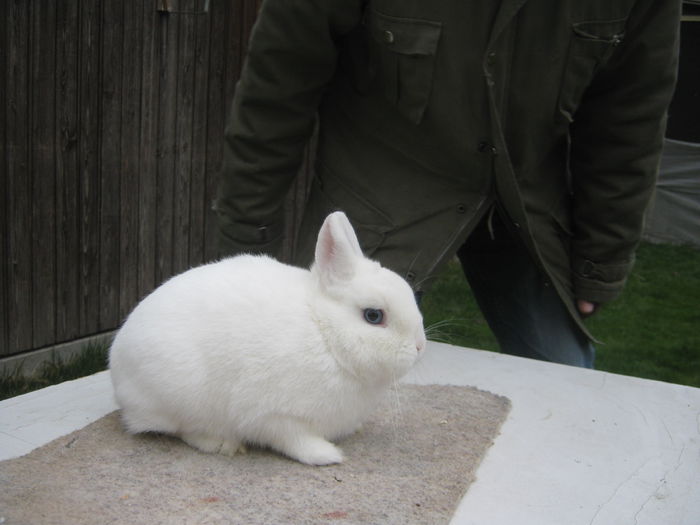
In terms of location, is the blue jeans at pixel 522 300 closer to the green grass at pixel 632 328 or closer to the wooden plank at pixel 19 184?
the green grass at pixel 632 328

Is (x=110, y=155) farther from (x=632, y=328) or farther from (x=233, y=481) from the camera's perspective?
(x=632, y=328)

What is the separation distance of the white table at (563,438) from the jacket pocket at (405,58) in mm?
824

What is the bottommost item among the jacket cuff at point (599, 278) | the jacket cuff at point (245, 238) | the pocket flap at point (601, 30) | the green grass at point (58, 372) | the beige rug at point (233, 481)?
the green grass at point (58, 372)

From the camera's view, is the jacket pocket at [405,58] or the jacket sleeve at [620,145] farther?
the jacket sleeve at [620,145]

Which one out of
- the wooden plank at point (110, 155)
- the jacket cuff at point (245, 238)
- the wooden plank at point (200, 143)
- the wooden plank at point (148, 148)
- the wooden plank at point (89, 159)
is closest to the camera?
the jacket cuff at point (245, 238)

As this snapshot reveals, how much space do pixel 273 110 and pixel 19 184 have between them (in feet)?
Answer: 5.95

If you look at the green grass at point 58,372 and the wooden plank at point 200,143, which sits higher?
the wooden plank at point 200,143

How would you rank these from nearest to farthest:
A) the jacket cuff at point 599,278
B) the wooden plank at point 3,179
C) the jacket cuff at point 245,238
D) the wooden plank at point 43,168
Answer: the jacket cuff at point 245,238 < the jacket cuff at point 599,278 < the wooden plank at point 3,179 < the wooden plank at point 43,168

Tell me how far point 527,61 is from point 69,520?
5.43 feet

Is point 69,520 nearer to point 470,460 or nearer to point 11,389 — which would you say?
point 470,460

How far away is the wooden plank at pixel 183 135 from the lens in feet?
14.1

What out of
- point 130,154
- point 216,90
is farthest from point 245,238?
point 216,90

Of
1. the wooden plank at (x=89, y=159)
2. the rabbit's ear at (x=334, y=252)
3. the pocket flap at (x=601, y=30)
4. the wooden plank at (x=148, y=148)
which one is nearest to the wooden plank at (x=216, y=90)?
the wooden plank at (x=148, y=148)

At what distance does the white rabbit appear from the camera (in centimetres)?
163
